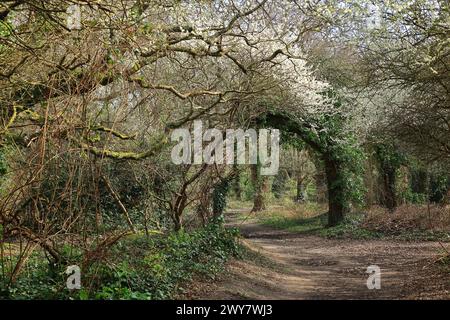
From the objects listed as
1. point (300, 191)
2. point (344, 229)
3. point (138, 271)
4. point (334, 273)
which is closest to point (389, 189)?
point (344, 229)

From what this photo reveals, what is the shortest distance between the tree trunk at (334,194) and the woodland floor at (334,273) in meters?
3.50

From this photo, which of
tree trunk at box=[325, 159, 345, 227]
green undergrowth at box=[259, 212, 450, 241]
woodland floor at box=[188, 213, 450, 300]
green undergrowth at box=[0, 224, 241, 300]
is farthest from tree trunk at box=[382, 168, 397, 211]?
green undergrowth at box=[0, 224, 241, 300]

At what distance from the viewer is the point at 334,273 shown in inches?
485

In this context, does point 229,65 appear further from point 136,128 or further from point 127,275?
point 127,275

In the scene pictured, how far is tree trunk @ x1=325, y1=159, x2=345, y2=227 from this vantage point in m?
22.4

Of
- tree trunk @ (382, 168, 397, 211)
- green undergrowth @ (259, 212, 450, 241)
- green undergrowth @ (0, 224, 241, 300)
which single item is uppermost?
tree trunk @ (382, 168, 397, 211)

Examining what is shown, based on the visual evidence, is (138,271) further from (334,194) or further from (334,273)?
(334,194)

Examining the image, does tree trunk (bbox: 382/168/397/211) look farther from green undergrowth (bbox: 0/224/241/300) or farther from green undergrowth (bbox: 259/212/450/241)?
green undergrowth (bbox: 0/224/241/300)

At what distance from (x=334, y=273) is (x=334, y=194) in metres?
10.5

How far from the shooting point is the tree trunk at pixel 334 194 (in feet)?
73.4

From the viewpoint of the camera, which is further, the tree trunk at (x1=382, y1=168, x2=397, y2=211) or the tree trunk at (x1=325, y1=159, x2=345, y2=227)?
the tree trunk at (x1=382, y1=168, x2=397, y2=211)

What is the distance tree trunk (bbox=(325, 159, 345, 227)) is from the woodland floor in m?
3.50

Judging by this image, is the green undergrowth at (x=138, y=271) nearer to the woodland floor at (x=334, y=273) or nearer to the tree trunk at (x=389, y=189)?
the woodland floor at (x=334, y=273)

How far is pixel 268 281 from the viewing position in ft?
36.6
